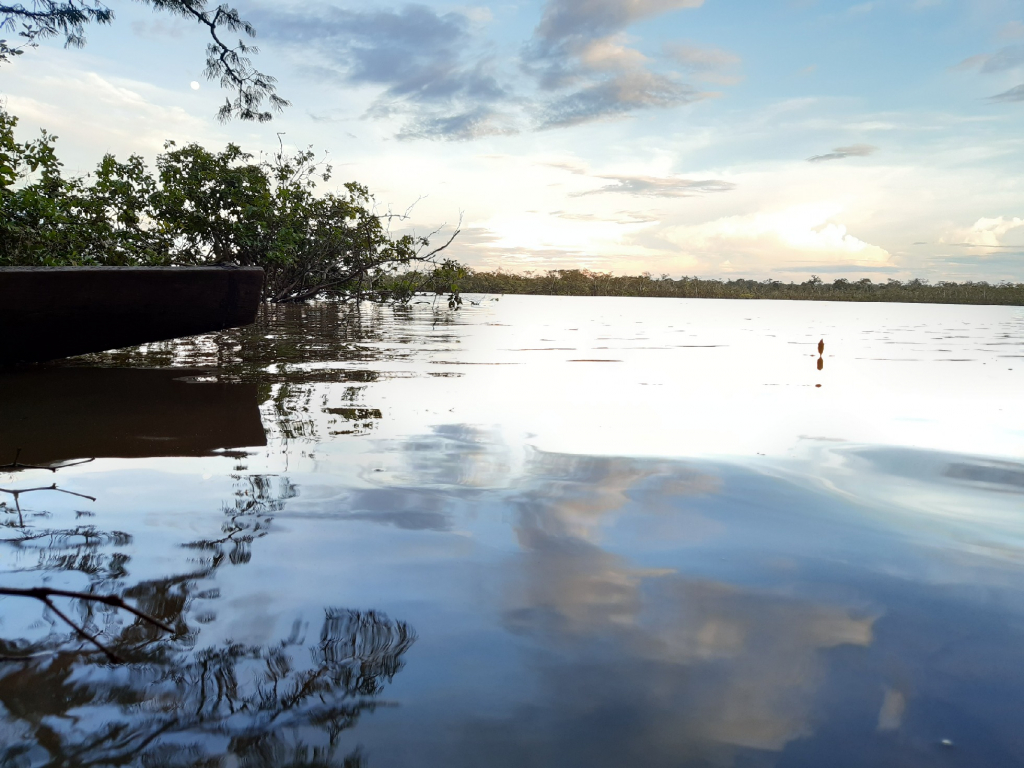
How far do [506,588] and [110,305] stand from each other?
4.85 metres

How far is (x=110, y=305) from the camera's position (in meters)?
5.46

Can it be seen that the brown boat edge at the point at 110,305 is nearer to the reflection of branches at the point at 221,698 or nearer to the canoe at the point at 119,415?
the canoe at the point at 119,415

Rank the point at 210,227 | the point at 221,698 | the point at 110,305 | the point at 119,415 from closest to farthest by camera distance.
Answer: the point at 221,698
the point at 119,415
the point at 110,305
the point at 210,227

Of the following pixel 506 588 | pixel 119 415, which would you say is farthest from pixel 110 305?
pixel 506 588

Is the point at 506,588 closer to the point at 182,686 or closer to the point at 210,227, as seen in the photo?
the point at 182,686

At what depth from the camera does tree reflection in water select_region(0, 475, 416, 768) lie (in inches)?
53.0

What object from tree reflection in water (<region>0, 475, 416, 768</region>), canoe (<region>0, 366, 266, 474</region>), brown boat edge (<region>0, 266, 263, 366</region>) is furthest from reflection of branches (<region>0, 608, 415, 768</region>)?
brown boat edge (<region>0, 266, 263, 366</region>)

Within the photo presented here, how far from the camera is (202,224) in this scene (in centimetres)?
1141

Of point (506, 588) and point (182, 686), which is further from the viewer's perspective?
point (506, 588)

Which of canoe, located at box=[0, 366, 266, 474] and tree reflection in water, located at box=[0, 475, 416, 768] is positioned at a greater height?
canoe, located at box=[0, 366, 266, 474]

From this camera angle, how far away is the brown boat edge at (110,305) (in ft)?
16.6

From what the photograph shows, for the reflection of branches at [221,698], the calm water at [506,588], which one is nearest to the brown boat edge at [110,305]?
the calm water at [506,588]

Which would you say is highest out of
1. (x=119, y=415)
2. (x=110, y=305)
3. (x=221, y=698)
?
(x=110, y=305)

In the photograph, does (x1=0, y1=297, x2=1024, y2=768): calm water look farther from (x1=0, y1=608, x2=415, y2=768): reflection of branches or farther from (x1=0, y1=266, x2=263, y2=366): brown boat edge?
(x1=0, y1=266, x2=263, y2=366): brown boat edge
